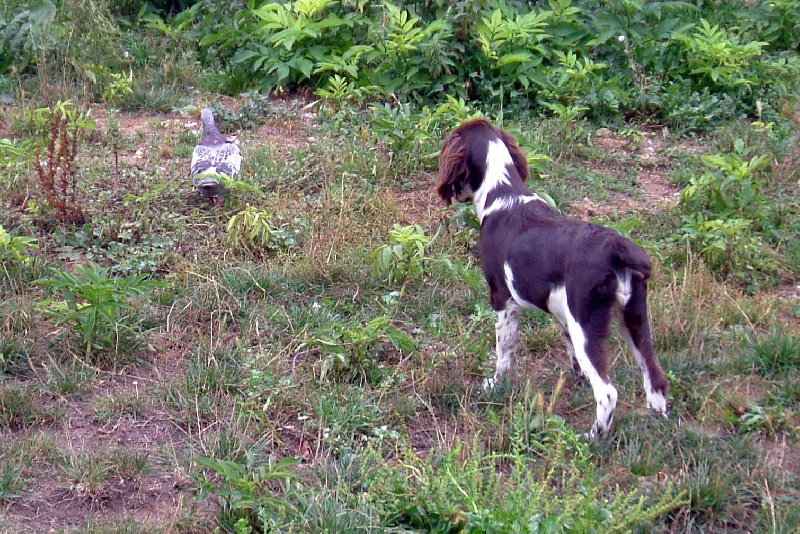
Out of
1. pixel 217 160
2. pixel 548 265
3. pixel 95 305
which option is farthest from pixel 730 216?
pixel 95 305

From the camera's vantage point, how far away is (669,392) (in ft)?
13.4

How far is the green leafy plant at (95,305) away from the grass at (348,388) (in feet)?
0.26

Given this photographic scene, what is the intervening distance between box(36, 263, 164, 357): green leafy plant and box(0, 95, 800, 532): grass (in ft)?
0.26

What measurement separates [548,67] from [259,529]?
16.2 feet

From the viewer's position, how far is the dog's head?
14.6 feet

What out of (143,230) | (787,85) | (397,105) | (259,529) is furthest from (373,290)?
(787,85)

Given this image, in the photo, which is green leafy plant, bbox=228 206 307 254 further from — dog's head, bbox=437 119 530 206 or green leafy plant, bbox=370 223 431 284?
dog's head, bbox=437 119 530 206

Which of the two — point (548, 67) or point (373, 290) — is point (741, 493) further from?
point (548, 67)

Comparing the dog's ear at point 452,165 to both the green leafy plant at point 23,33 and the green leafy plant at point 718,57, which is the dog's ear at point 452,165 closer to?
the green leafy plant at point 718,57

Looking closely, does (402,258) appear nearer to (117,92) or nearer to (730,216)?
(730,216)

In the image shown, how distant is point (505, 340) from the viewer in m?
4.27

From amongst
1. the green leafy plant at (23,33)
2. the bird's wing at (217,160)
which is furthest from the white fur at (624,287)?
the green leafy plant at (23,33)

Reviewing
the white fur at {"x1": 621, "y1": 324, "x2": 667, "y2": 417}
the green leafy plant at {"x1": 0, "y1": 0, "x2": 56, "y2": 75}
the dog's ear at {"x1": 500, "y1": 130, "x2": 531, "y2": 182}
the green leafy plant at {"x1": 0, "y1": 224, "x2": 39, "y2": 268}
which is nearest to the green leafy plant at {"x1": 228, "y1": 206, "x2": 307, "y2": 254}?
the green leafy plant at {"x1": 0, "y1": 224, "x2": 39, "y2": 268}

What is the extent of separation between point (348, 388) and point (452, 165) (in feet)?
3.95
